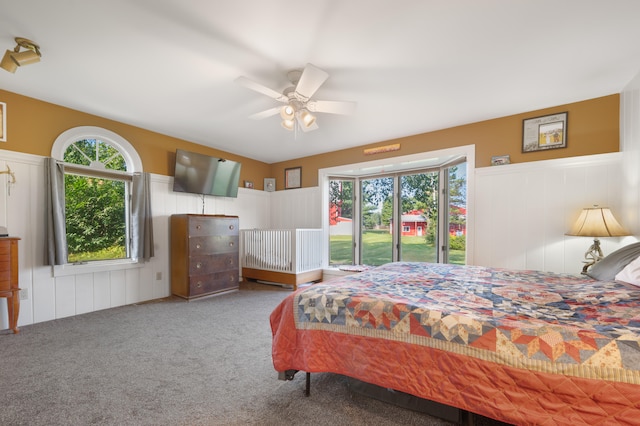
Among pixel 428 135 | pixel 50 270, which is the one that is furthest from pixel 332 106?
pixel 50 270

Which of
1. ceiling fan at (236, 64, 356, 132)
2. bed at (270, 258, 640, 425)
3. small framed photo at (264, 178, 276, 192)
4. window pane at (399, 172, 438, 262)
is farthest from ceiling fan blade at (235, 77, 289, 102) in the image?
small framed photo at (264, 178, 276, 192)

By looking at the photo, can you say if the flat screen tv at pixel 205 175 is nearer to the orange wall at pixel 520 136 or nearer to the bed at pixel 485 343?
the orange wall at pixel 520 136

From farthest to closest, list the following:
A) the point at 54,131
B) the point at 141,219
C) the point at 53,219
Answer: the point at 141,219, the point at 54,131, the point at 53,219

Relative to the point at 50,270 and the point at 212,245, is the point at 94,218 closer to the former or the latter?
the point at 50,270

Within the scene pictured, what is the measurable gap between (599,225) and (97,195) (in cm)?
545

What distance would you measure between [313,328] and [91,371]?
5.57 feet

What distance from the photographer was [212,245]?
3990 mm

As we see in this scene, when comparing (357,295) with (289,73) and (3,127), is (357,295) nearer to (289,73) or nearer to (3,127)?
(289,73)

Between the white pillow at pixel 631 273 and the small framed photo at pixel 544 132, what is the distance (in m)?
1.71

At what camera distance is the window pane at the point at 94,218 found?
10.6 ft

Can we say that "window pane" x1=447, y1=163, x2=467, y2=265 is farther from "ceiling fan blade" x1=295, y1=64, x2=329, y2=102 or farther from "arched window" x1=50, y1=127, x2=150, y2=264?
"arched window" x1=50, y1=127, x2=150, y2=264

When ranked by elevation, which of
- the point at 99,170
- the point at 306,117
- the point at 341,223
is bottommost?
the point at 341,223

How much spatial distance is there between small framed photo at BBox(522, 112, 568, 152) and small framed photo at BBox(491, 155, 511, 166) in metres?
0.18

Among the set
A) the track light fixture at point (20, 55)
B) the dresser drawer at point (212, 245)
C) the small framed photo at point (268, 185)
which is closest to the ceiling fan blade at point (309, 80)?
the track light fixture at point (20, 55)
